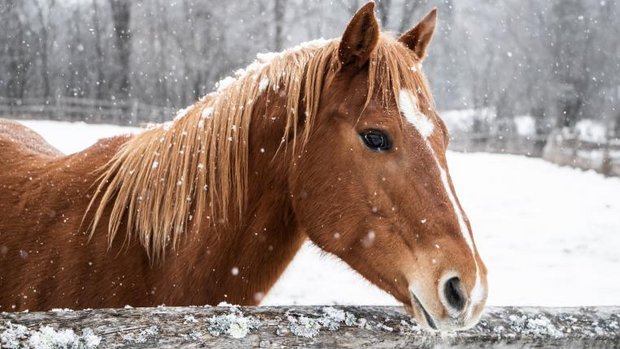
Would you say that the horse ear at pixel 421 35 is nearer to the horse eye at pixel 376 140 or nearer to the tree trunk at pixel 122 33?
the horse eye at pixel 376 140

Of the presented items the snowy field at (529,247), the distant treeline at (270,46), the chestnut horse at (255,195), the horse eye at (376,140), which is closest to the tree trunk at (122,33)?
the distant treeline at (270,46)

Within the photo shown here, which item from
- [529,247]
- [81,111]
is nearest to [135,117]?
[81,111]

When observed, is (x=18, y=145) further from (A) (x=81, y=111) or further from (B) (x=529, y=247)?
(A) (x=81, y=111)

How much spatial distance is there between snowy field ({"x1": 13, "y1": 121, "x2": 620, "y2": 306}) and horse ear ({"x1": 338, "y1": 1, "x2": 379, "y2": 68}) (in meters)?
0.91

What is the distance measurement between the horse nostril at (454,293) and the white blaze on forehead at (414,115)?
598 mm

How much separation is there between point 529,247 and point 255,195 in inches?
283

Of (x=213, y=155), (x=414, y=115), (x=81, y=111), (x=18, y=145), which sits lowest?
(x=81, y=111)

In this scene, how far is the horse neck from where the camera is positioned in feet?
7.55

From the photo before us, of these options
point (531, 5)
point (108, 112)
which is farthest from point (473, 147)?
point (108, 112)

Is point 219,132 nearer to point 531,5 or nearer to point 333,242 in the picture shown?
point 333,242

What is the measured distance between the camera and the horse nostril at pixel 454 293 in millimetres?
1789

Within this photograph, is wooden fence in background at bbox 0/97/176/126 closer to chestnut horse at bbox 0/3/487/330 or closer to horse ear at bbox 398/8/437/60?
chestnut horse at bbox 0/3/487/330

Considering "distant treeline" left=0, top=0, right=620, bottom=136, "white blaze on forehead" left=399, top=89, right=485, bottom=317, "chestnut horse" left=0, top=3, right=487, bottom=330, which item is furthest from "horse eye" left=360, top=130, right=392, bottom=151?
"distant treeline" left=0, top=0, right=620, bottom=136

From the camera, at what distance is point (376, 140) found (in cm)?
215
